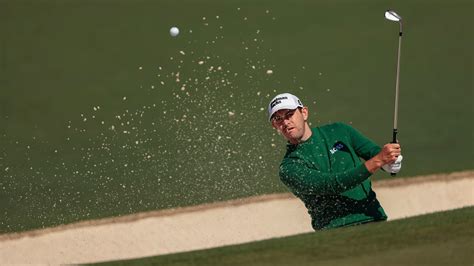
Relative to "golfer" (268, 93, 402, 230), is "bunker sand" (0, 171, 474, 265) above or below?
below

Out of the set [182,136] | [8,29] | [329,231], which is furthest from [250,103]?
[329,231]

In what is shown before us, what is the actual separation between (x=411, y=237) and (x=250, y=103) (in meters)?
3.90

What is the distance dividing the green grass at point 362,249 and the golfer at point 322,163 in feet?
1.71

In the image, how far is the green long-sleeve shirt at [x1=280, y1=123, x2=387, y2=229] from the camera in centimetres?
584

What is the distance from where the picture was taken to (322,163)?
5977 millimetres

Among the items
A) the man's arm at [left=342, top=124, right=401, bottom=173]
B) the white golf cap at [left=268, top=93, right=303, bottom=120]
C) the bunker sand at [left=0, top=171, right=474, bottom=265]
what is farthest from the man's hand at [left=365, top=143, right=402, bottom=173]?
the bunker sand at [left=0, top=171, right=474, bottom=265]

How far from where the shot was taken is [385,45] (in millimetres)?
9766

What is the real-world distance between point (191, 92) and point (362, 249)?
13.4 ft

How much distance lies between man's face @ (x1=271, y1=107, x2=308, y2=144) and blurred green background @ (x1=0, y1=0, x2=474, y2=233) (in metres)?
2.65

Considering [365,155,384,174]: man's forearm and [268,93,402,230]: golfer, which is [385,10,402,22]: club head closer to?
[268,93,402,230]: golfer

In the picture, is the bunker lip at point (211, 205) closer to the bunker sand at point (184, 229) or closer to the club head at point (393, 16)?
the bunker sand at point (184, 229)

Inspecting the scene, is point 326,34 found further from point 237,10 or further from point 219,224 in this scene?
point 219,224

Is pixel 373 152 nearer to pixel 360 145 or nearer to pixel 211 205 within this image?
pixel 360 145

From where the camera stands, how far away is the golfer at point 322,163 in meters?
5.82
